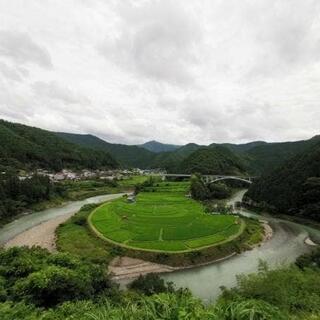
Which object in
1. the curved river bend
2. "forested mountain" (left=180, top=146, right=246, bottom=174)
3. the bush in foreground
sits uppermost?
"forested mountain" (left=180, top=146, right=246, bottom=174)

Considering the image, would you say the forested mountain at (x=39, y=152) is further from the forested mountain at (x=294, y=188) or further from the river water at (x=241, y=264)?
the river water at (x=241, y=264)

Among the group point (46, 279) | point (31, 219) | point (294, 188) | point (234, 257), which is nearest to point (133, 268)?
point (234, 257)

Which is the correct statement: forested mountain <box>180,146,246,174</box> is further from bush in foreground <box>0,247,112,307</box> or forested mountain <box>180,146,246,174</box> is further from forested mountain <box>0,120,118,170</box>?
bush in foreground <box>0,247,112,307</box>

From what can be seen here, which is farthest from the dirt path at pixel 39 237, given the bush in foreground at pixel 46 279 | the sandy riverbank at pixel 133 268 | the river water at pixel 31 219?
the bush in foreground at pixel 46 279

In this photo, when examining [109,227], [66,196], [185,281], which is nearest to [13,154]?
[66,196]

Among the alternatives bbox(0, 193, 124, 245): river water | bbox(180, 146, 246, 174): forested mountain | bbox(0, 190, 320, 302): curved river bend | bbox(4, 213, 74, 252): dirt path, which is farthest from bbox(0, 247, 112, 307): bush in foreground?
bbox(180, 146, 246, 174): forested mountain

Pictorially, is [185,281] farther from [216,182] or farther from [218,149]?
[218,149]

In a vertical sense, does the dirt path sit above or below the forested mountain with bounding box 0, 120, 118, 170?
below
